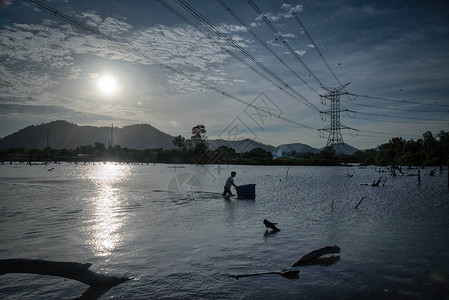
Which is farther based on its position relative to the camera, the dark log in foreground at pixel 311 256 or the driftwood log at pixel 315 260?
the dark log in foreground at pixel 311 256

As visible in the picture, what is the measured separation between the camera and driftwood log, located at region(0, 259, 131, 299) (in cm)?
746

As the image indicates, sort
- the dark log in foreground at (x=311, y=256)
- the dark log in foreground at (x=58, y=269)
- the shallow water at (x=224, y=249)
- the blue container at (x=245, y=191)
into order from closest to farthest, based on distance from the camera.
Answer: the dark log in foreground at (x=58, y=269)
the shallow water at (x=224, y=249)
the dark log in foreground at (x=311, y=256)
the blue container at (x=245, y=191)

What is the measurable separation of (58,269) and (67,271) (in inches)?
9.8

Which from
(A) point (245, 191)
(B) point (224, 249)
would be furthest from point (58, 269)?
(A) point (245, 191)

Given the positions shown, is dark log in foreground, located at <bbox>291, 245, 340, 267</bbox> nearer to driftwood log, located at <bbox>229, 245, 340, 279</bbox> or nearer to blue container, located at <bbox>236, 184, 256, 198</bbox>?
driftwood log, located at <bbox>229, 245, 340, 279</bbox>

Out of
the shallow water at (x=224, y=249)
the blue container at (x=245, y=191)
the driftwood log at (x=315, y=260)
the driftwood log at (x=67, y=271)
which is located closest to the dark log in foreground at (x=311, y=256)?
the driftwood log at (x=315, y=260)

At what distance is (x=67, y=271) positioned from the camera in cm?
773

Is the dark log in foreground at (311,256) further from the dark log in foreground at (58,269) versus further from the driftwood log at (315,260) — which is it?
the dark log in foreground at (58,269)

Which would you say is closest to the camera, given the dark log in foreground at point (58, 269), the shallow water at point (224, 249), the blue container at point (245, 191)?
the dark log in foreground at point (58, 269)

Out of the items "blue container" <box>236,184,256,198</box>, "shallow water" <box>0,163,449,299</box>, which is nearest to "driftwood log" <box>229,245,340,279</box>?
"shallow water" <box>0,163,449,299</box>

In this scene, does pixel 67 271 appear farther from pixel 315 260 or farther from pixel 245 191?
pixel 245 191

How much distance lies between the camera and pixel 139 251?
444 inches

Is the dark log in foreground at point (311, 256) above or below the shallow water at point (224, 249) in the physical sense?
above

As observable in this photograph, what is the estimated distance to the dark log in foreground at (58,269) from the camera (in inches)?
293
